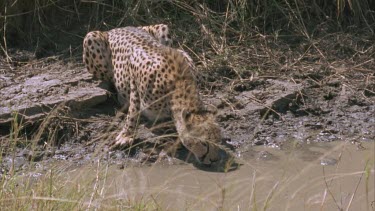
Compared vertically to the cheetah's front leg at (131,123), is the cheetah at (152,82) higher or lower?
higher

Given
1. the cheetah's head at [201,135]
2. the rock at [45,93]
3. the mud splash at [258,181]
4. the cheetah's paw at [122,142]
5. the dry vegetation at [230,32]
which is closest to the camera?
the mud splash at [258,181]

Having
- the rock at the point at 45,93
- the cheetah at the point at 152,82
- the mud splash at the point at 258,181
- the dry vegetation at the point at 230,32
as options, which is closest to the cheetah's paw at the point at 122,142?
the cheetah at the point at 152,82

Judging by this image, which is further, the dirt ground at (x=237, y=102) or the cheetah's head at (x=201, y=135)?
the dirt ground at (x=237, y=102)

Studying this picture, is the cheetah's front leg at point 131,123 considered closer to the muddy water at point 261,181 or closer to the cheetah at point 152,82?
the cheetah at point 152,82

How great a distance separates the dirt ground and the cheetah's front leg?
3.2 inches

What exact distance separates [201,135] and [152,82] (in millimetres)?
734

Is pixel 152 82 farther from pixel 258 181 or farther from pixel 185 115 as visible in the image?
pixel 258 181

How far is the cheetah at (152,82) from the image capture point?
6387mm

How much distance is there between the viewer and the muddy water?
219 inches

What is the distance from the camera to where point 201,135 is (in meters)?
6.33

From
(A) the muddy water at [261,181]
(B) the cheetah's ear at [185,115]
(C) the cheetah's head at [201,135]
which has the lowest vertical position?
(A) the muddy water at [261,181]

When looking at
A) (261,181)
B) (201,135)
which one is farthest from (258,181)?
(201,135)

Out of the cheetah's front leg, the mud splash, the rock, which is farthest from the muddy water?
the rock

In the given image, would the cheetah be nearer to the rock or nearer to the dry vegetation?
the rock
